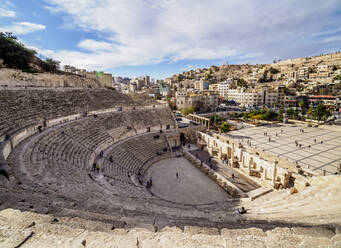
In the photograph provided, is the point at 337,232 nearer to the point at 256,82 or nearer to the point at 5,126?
the point at 5,126

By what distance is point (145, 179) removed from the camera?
1486 cm

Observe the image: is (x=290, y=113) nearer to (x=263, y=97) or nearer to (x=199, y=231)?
(x=263, y=97)

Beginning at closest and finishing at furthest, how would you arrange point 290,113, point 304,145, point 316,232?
point 316,232
point 304,145
point 290,113

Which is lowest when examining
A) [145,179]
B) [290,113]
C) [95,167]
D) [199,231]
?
[145,179]

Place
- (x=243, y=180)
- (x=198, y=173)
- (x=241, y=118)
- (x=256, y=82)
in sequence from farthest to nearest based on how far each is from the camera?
(x=256, y=82)
(x=241, y=118)
(x=198, y=173)
(x=243, y=180)

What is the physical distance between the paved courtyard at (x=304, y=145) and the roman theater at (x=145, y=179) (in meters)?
0.14

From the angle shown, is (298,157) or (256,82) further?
(256,82)

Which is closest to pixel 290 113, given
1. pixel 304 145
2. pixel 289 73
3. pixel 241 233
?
pixel 304 145

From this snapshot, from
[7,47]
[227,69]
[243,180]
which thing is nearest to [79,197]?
[243,180]

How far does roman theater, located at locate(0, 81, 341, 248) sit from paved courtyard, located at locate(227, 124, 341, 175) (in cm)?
14

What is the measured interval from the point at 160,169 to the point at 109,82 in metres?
32.5

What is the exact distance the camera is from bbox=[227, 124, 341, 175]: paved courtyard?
17156 mm

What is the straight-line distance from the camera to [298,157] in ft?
61.6

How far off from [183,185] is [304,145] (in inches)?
748
